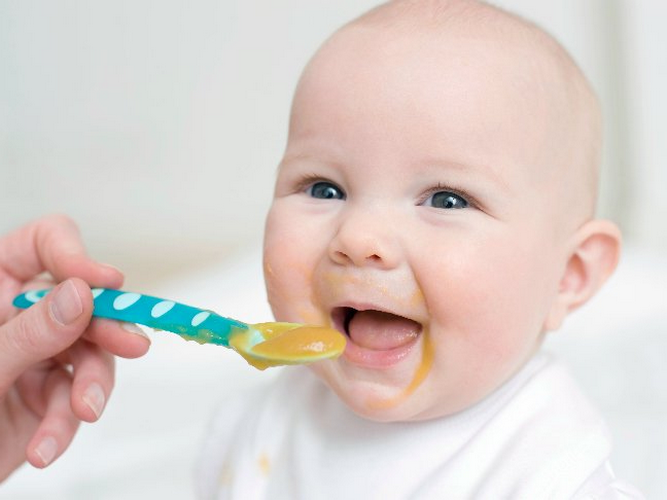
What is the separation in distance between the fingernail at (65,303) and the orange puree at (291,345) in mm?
186

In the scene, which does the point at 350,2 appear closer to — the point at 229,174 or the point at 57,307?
the point at 229,174

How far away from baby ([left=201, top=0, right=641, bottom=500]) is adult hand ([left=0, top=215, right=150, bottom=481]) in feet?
0.63

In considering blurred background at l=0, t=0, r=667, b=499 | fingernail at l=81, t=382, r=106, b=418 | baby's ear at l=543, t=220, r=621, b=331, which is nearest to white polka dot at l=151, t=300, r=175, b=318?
fingernail at l=81, t=382, r=106, b=418

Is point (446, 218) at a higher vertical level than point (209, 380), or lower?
higher

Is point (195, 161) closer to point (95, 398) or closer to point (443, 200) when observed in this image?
point (95, 398)

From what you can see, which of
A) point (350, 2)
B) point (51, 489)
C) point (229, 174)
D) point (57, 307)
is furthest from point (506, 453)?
point (229, 174)

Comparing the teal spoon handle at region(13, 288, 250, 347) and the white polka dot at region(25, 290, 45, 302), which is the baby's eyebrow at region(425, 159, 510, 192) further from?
the white polka dot at region(25, 290, 45, 302)

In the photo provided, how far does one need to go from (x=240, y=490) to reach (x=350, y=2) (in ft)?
5.12

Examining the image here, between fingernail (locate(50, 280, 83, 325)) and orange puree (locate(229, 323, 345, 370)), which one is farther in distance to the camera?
fingernail (locate(50, 280, 83, 325))

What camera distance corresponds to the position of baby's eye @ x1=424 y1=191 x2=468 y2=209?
0.95 m

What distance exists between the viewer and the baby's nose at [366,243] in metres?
0.90

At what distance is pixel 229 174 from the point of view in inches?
112

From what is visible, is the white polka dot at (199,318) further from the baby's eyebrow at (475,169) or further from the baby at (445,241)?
the baby's eyebrow at (475,169)

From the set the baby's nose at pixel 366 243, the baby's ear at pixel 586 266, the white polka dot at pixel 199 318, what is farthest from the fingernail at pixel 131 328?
the baby's ear at pixel 586 266
